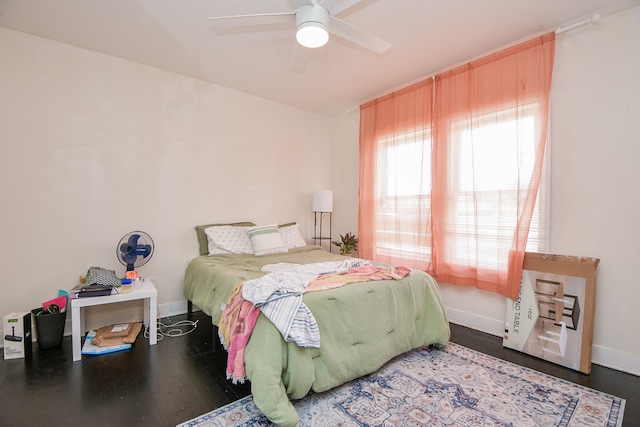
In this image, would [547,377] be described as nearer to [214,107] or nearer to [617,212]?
[617,212]

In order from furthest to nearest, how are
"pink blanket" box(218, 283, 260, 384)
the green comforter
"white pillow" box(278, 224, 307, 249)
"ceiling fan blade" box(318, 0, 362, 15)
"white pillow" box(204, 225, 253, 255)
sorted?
"white pillow" box(278, 224, 307, 249) → "white pillow" box(204, 225, 253, 255) → "ceiling fan blade" box(318, 0, 362, 15) → "pink blanket" box(218, 283, 260, 384) → the green comforter

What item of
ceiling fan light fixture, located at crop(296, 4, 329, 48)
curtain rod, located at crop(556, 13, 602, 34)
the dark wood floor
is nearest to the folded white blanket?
the dark wood floor

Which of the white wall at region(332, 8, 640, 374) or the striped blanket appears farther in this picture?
the white wall at region(332, 8, 640, 374)

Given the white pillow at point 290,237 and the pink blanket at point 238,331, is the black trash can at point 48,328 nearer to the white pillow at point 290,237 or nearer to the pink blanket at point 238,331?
the pink blanket at point 238,331

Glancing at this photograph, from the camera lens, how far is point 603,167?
2.22 meters

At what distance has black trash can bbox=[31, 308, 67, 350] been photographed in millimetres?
2299

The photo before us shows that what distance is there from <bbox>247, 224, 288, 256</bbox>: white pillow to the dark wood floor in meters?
1.09

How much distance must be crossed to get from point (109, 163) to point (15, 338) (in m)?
1.57

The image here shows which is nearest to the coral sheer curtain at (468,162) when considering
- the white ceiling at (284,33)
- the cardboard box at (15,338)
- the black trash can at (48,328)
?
the white ceiling at (284,33)

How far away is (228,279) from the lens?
2211 mm

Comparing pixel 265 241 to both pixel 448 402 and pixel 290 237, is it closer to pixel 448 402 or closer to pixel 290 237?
pixel 290 237

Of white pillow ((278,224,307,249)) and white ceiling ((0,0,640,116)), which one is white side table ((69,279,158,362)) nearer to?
white pillow ((278,224,307,249))

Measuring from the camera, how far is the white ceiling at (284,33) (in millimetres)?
2148

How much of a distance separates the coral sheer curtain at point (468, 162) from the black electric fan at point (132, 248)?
2.49 meters
